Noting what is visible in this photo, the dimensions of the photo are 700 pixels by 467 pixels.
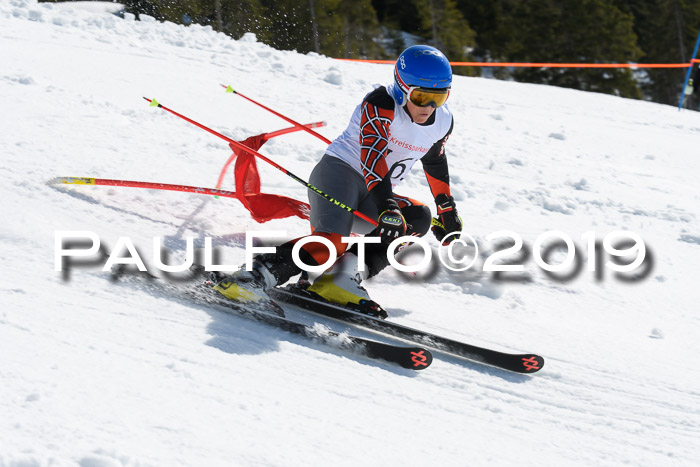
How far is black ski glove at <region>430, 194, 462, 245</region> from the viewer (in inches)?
160

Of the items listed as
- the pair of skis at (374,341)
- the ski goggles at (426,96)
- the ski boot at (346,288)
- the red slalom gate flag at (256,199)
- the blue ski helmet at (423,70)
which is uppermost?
the blue ski helmet at (423,70)

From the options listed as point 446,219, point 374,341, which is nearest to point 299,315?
point 374,341

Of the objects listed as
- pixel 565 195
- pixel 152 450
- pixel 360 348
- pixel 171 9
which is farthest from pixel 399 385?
pixel 171 9

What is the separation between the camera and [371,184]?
3.60m

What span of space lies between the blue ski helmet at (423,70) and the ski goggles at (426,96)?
0.02m

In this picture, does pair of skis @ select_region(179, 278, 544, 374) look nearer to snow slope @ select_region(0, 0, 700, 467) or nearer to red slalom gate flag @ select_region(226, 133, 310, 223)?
snow slope @ select_region(0, 0, 700, 467)

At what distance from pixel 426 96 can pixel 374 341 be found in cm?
136

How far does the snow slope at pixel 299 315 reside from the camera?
245cm

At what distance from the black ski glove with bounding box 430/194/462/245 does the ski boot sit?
2.15ft

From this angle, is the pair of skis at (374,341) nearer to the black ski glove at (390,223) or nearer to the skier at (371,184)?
the skier at (371,184)

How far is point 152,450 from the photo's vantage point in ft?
7.20

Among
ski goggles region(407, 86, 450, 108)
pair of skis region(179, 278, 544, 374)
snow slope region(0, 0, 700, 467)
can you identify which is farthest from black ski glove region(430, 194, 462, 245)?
pair of skis region(179, 278, 544, 374)

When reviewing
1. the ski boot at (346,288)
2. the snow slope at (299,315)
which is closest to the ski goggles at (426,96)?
the ski boot at (346,288)

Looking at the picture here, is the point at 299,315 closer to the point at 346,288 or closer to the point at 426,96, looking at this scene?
the point at 346,288
